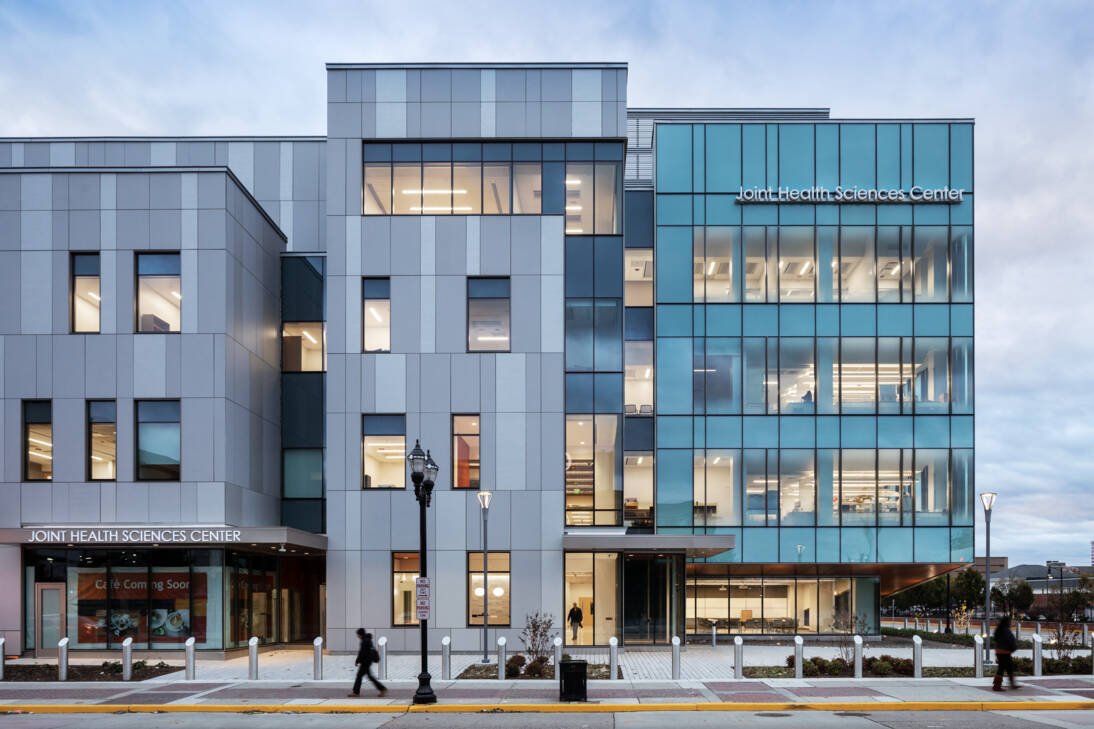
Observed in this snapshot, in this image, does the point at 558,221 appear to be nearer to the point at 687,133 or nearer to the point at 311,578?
the point at 687,133

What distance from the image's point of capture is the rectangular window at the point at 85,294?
27.3m

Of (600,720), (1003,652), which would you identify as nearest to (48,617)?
(600,720)

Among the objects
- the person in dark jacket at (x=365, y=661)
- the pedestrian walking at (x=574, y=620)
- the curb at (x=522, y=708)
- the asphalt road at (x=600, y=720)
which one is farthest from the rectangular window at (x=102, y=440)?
the pedestrian walking at (x=574, y=620)

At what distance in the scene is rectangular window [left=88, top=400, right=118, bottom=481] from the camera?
26.7 meters

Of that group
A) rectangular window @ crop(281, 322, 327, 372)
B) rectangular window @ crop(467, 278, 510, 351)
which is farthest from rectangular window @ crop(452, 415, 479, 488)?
rectangular window @ crop(281, 322, 327, 372)

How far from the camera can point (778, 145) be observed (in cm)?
3478

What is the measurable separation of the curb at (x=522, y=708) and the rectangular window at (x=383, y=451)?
11069mm

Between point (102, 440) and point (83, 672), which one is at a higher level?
point (102, 440)

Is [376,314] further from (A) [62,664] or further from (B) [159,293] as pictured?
(A) [62,664]

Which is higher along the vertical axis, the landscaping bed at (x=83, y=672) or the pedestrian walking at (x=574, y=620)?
the landscaping bed at (x=83, y=672)

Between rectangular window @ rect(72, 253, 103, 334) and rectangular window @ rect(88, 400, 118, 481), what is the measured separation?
102 inches

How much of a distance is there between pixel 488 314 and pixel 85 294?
13.5 metres

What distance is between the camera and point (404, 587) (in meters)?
28.5

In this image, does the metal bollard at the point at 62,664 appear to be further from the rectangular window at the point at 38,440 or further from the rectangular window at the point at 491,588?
the rectangular window at the point at 491,588
